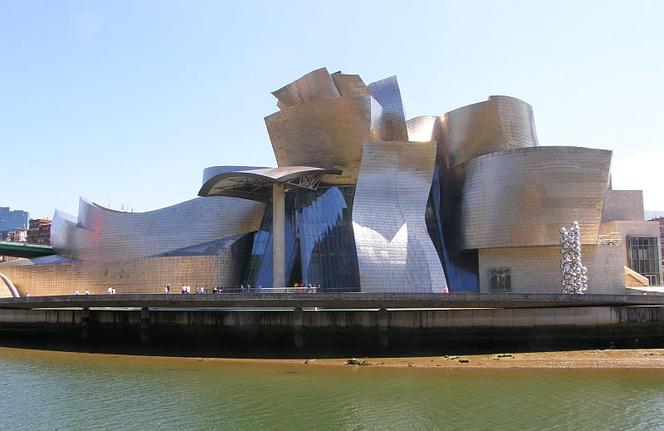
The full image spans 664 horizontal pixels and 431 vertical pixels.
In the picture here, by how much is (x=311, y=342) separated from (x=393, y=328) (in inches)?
158

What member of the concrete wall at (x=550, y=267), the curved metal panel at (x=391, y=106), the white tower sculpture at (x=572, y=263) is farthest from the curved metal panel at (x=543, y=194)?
the curved metal panel at (x=391, y=106)

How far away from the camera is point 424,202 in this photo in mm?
40562

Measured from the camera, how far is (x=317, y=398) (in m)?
18.8

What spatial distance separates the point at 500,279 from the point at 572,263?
6.96 meters

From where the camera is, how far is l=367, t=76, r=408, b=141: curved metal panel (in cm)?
4369

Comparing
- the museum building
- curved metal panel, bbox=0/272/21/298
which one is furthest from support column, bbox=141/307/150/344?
curved metal panel, bbox=0/272/21/298

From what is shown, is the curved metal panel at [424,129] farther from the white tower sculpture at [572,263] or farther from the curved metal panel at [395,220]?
the white tower sculpture at [572,263]

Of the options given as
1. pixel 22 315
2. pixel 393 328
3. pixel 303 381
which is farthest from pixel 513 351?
pixel 22 315

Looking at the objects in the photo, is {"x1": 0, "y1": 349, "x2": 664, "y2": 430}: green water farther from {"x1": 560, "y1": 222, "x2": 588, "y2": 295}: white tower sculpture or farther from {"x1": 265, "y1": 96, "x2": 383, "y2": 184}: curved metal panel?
{"x1": 265, "y1": 96, "x2": 383, "y2": 184}: curved metal panel

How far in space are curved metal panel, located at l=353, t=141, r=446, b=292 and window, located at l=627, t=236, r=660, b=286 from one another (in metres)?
19.4

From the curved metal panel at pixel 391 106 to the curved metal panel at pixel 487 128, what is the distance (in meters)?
4.68

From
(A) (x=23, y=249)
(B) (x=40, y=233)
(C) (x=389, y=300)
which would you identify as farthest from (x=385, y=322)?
(B) (x=40, y=233)

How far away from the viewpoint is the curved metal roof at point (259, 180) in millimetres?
36906

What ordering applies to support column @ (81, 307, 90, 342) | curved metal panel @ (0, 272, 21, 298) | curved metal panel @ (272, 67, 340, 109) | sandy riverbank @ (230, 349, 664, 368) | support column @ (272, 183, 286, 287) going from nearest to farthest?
sandy riverbank @ (230, 349, 664, 368) → support column @ (81, 307, 90, 342) → support column @ (272, 183, 286, 287) → curved metal panel @ (272, 67, 340, 109) → curved metal panel @ (0, 272, 21, 298)
